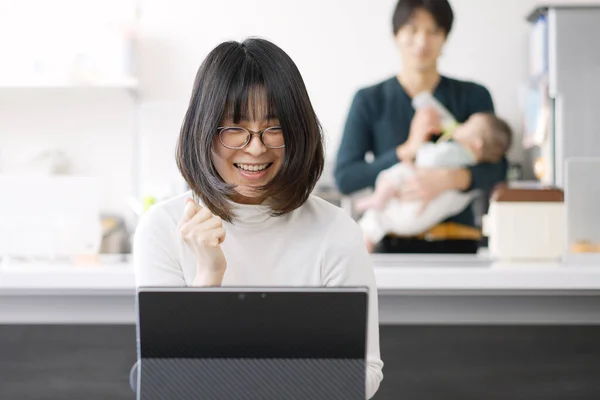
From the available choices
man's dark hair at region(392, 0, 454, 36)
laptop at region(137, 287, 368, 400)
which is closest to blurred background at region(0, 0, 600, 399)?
man's dark hair at region(392, 0, 454, 36)

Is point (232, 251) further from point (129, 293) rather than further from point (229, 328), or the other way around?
point (129, 293)

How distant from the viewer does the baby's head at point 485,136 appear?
8.93ft

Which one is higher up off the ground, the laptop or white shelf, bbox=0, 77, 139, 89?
white shelf, bbox=0, 77, 139, 89

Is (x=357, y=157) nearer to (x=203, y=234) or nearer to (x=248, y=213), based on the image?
(x=248, y=213)

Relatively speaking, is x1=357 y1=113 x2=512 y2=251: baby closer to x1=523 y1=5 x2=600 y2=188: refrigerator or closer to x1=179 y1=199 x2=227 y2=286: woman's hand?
x1=523 y1=5 x2=600 y2=188: refrigerator

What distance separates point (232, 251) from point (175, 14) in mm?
3553

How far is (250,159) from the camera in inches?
47.2

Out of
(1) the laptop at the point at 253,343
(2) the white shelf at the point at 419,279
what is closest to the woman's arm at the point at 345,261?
(1) the laptop at the point at 253,343

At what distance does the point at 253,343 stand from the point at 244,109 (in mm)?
428

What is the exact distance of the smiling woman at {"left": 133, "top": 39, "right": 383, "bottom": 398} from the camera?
1160 millimetres

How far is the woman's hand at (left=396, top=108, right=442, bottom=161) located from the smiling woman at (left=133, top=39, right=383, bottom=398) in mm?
1623

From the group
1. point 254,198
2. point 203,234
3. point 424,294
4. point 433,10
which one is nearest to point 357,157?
point 433,10

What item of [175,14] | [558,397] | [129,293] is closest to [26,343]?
[129,293]

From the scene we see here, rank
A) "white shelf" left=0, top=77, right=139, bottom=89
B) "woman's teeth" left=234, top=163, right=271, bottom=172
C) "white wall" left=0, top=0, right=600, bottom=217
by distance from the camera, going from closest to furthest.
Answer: "woman's teeth" left=234, top=163, right=271, bottom=172, "white shelf" left=0, top=77, right=139, bottom=89, "white wall" left=0, top=0, right=600, bottom=217
